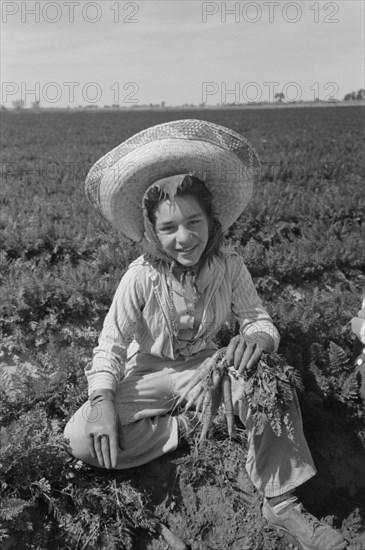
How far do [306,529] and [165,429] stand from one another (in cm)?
84

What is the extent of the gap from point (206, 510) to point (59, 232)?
3324 millimetres

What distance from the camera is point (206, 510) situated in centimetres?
270

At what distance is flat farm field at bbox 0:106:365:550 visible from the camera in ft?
8.61

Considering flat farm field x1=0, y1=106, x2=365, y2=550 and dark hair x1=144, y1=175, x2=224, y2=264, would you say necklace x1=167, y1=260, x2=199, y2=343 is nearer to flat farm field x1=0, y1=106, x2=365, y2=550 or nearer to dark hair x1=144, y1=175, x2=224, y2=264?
dark hair x1=144, y1=175, x2=224, y2=264

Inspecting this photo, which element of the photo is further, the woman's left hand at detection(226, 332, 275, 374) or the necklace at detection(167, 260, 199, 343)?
the necklace at detection(167, 260, 199, 343)

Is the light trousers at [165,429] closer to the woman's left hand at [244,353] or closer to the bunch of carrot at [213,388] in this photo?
the bunch of carrot at [213,388]

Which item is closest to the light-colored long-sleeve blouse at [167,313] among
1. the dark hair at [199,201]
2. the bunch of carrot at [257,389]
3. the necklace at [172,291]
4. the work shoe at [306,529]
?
the necklace at [172,291]

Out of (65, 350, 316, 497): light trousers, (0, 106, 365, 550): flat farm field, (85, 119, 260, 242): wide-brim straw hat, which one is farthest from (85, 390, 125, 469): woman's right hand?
(85, 119, 260, 242): wide-brim straw hat

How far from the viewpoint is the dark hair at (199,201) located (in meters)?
2.40

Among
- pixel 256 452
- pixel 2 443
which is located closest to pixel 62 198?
pixel 2 443

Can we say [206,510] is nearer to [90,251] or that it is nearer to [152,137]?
[152,137]

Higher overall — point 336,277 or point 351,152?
point 351,152

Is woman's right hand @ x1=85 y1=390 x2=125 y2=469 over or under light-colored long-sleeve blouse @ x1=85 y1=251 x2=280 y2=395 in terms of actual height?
under

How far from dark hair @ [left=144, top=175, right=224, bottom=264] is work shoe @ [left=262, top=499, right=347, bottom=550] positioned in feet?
4.10
